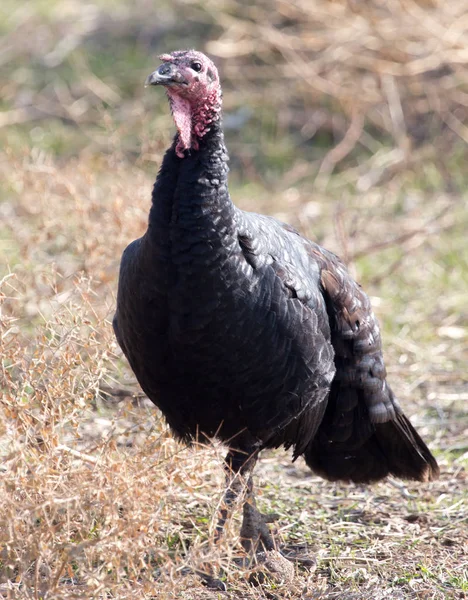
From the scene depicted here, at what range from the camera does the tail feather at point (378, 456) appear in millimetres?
4129

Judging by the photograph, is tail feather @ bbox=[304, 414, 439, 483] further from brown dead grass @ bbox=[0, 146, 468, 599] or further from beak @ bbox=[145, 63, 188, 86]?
beak @ bbox=[145, 63, 188, 86]

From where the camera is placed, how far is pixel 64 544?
111 inches

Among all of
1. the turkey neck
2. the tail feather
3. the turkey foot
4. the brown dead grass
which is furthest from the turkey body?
the tail feather

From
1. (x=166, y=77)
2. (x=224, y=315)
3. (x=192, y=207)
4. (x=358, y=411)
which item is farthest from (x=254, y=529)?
(x=166, y=77)

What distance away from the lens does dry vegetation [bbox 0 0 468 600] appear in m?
2.89

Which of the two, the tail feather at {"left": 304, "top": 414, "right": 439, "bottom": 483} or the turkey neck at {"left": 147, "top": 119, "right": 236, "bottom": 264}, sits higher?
the turkey neck at {"left": 147, "top": 119, "right": 236, "bottom": 264}

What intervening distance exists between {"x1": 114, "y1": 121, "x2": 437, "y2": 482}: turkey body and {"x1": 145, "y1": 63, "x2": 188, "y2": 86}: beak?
0.20 m

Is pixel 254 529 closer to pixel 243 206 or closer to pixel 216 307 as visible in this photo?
pixel 216 307

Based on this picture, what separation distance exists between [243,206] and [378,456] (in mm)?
3395

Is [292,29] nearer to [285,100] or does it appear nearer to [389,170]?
[285,100]

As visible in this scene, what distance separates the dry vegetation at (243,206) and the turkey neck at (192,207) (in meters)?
0.41

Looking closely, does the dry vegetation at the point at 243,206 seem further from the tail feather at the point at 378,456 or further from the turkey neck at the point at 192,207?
the turkey neck at the point at 192,207

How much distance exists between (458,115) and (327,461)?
548cm

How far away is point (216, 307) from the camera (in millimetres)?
3178
